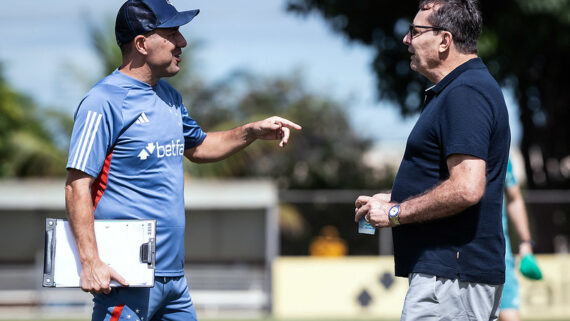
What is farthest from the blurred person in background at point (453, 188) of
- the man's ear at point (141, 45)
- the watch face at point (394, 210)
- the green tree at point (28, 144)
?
the green tree at point (28, 144)

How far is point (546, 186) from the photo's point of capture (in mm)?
20406

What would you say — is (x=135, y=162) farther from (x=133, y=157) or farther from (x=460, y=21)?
(x=460, y=21)

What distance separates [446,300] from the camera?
361 cm

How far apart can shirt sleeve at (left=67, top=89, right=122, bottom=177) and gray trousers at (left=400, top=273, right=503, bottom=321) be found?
1.54 meters

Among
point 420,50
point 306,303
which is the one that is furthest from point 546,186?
point 420,50

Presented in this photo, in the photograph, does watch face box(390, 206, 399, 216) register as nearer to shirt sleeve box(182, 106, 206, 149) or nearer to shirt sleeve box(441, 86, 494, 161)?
shirt sleeve box(441, 86, 494, 161)

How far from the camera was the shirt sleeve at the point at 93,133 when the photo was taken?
3.74m

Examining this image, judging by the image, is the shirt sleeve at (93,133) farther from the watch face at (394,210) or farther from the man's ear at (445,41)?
the man's ear at (445,41)

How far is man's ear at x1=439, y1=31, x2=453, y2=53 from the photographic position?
377 centimetres

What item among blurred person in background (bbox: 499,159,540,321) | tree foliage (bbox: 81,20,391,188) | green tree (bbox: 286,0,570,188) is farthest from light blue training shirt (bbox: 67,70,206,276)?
tree foliage (bbox: 81,20,391,188)

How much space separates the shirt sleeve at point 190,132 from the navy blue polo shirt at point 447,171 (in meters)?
1.32

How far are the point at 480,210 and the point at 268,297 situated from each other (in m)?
11.8

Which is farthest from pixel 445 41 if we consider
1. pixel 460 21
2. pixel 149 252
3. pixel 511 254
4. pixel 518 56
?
pixel 518 56

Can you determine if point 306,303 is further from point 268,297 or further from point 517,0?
point 517,0
